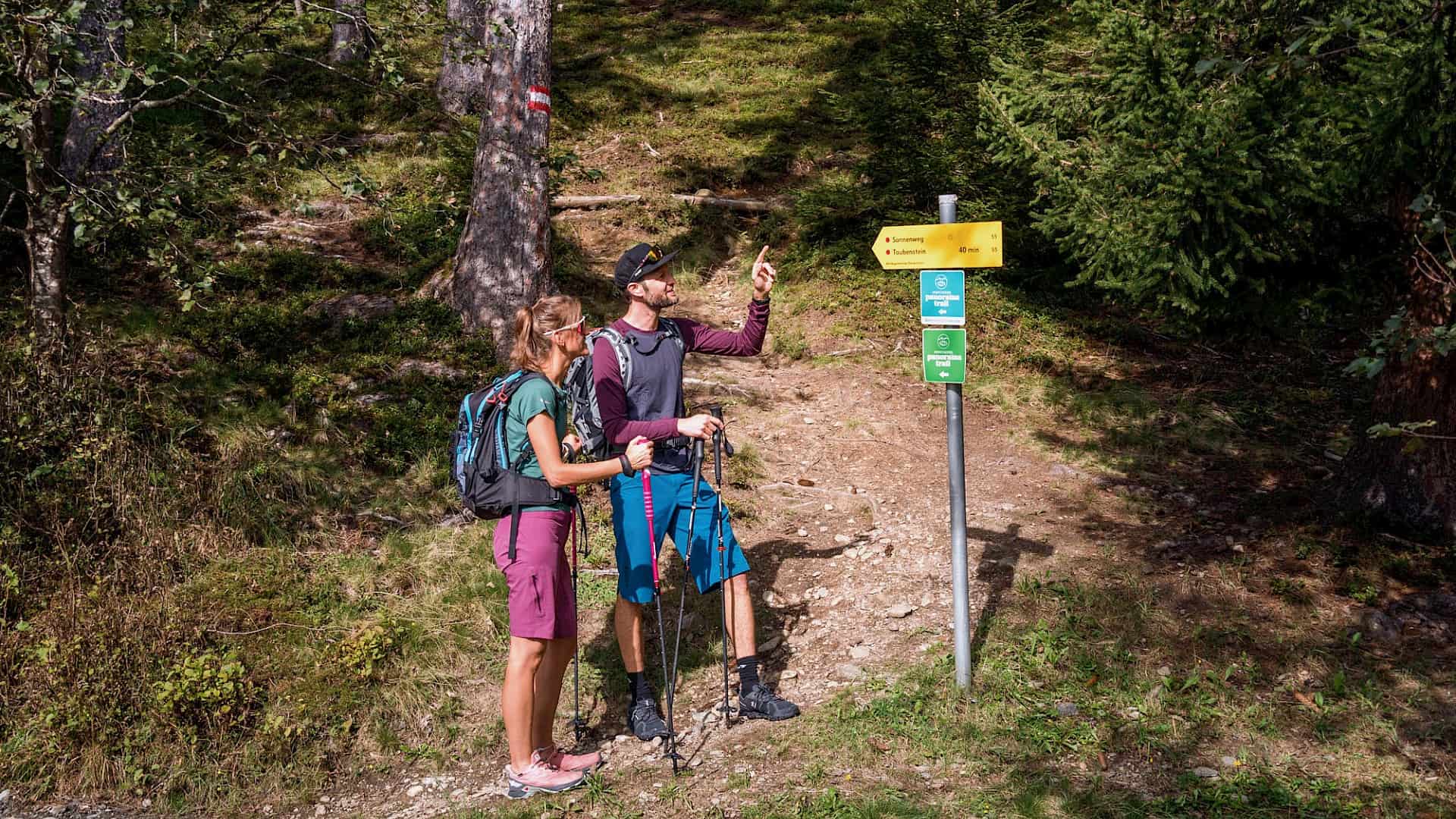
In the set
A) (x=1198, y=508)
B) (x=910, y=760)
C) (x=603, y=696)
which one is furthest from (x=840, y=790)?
(x=1198, y=508)

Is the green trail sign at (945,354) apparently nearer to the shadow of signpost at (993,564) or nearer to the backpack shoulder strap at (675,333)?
the backpack shoulder strap at (675,333)

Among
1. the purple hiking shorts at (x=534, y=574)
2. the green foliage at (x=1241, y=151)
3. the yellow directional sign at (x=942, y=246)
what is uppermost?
the green foliage at (x=1241, y=151)

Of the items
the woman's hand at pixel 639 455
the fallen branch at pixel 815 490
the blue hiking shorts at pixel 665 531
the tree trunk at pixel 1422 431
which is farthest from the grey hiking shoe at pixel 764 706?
the tree trunk at pixel 1422 431

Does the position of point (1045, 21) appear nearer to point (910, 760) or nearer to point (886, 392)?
point (886, 392)

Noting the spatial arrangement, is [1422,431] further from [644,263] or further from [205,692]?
[205,692]

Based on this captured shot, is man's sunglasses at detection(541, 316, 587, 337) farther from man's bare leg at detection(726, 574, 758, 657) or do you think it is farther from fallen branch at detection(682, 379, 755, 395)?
fallen branch at detection(682, 379, 755, 395)

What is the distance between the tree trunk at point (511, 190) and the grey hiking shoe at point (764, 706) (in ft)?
16.5

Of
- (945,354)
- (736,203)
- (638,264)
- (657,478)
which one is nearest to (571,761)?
(657,478)

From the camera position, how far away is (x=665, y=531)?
17.6 feet

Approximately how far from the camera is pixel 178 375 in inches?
323

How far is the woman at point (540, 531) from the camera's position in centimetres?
454

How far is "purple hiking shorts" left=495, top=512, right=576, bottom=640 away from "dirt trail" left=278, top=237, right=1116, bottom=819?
3.25ft

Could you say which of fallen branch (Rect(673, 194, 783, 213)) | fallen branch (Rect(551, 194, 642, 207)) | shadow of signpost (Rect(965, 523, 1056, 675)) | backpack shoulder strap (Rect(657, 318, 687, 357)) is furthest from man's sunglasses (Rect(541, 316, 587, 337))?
fallen branch (Rect(673, 194, 783, 213))

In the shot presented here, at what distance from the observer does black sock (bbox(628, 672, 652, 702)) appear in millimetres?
5410
